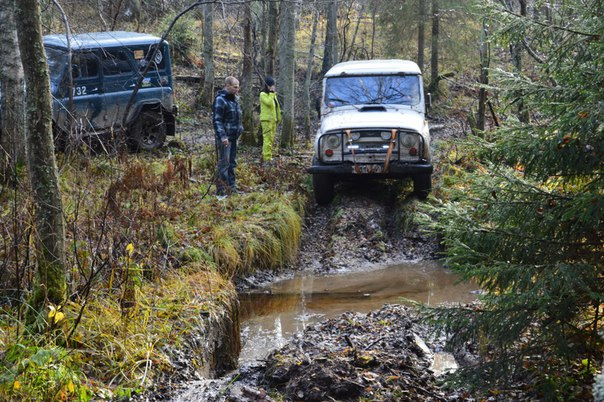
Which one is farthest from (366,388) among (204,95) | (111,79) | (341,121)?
(204,95)

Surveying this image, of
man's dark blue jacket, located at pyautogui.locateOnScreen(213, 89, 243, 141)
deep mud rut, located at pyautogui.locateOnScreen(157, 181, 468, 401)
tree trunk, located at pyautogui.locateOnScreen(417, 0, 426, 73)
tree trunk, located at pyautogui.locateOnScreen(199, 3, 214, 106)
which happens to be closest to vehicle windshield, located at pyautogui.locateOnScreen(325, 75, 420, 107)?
man's dark blue jacket, located at pyautogui.locateOnScreen(213, 89, 243, 141)

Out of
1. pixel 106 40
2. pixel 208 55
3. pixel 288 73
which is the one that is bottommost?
pixel 288 73

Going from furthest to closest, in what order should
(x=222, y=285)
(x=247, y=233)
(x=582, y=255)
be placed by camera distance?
(x=247, y=233), (x=222, y=285), (x=582, y=255)

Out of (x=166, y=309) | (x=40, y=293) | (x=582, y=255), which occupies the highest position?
(x=582, y=255)

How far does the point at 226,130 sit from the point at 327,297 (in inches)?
146

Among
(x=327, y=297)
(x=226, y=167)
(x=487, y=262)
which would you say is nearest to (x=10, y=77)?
(x=226, y=167)

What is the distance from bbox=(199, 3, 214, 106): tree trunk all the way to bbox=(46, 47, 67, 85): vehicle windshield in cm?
648

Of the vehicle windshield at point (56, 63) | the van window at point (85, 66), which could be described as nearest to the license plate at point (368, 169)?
the van window at point (85, 66)

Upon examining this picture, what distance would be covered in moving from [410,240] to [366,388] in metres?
5.85

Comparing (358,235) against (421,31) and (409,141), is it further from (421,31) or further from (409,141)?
(421,31)

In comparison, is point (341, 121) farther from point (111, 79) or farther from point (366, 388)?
point (366, 388)

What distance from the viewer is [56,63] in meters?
13.2

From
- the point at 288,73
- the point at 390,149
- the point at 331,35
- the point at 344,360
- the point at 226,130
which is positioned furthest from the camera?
the point at 331,35

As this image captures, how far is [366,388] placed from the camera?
5008 millimetres
